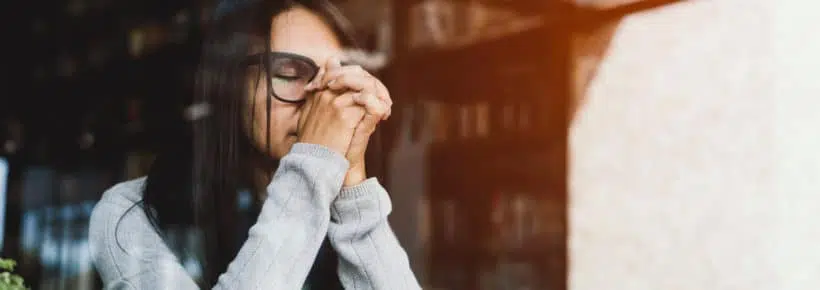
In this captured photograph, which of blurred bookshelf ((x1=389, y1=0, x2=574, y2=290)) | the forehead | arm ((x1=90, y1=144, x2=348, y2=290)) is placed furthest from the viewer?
blurred bookshelf ((x1=389, y1=0, x2=574, y2=290))

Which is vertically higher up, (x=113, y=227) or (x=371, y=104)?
(x=371, y=104)

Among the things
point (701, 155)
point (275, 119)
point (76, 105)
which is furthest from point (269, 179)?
point (701, 155)

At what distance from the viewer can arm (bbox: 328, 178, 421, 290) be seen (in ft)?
3.84

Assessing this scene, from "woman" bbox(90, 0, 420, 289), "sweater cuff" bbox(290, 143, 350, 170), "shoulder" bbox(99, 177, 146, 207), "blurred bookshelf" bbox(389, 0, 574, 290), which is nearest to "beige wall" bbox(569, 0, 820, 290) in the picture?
"blurred bookshelf" bbox(389, 0, 574, 290)

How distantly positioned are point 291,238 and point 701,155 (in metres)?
0.72

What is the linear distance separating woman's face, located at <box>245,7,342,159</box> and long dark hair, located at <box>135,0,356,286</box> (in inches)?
0.4

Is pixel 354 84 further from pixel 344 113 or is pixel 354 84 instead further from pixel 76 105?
pixel 76 105

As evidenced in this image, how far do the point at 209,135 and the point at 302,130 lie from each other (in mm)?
197

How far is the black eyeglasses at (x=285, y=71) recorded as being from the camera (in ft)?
4.19

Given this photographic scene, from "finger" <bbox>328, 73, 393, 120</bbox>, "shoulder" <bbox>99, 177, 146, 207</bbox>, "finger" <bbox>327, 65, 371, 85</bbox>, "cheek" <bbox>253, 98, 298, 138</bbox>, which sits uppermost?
"finger" <bbox>327, 65, 371, 85</bbox>

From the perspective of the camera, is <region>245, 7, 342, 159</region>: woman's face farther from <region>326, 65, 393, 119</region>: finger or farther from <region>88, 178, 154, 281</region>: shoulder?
<region>88, 178, 154, 281</region>: shoulder

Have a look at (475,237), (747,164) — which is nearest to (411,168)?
(475,237)

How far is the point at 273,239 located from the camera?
1.10 m

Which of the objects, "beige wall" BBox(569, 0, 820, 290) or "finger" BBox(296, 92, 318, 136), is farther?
"beige wall" BBox(569, 0, 820, 290)
